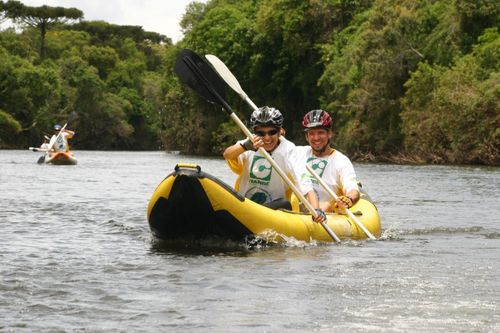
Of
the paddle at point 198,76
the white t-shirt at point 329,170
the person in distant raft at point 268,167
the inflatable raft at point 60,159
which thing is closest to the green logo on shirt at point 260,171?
the person in distant raft at point 268,167

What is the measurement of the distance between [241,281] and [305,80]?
155 ft

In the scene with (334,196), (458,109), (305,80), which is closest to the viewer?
(334,196)

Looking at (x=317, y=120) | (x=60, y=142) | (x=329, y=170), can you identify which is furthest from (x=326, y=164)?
(x=60, y=142)

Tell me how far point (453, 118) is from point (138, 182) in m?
16.3

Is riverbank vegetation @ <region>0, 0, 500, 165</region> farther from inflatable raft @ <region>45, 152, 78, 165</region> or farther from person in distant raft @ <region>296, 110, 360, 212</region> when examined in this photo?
person in distant raft @ <region>296, 110, 360, 212</region>

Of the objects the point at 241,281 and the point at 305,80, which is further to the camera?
the point at 305,80

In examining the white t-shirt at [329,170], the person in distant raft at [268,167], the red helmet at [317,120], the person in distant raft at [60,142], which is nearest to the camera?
the person in distant raft at [268,167]

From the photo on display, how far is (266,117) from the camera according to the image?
372 inches

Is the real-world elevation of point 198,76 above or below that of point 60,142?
above

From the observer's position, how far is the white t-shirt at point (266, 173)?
391 inches

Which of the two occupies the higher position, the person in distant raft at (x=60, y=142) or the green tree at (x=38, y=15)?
the green tree at (x=38, y=15)

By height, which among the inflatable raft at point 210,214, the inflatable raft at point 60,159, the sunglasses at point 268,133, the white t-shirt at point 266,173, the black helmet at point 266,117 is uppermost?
the black helmet at point 266,117

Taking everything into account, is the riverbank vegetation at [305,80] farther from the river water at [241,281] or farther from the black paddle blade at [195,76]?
the black paddle blade at [195,76]

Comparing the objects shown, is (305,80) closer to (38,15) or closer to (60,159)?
(60,159)
